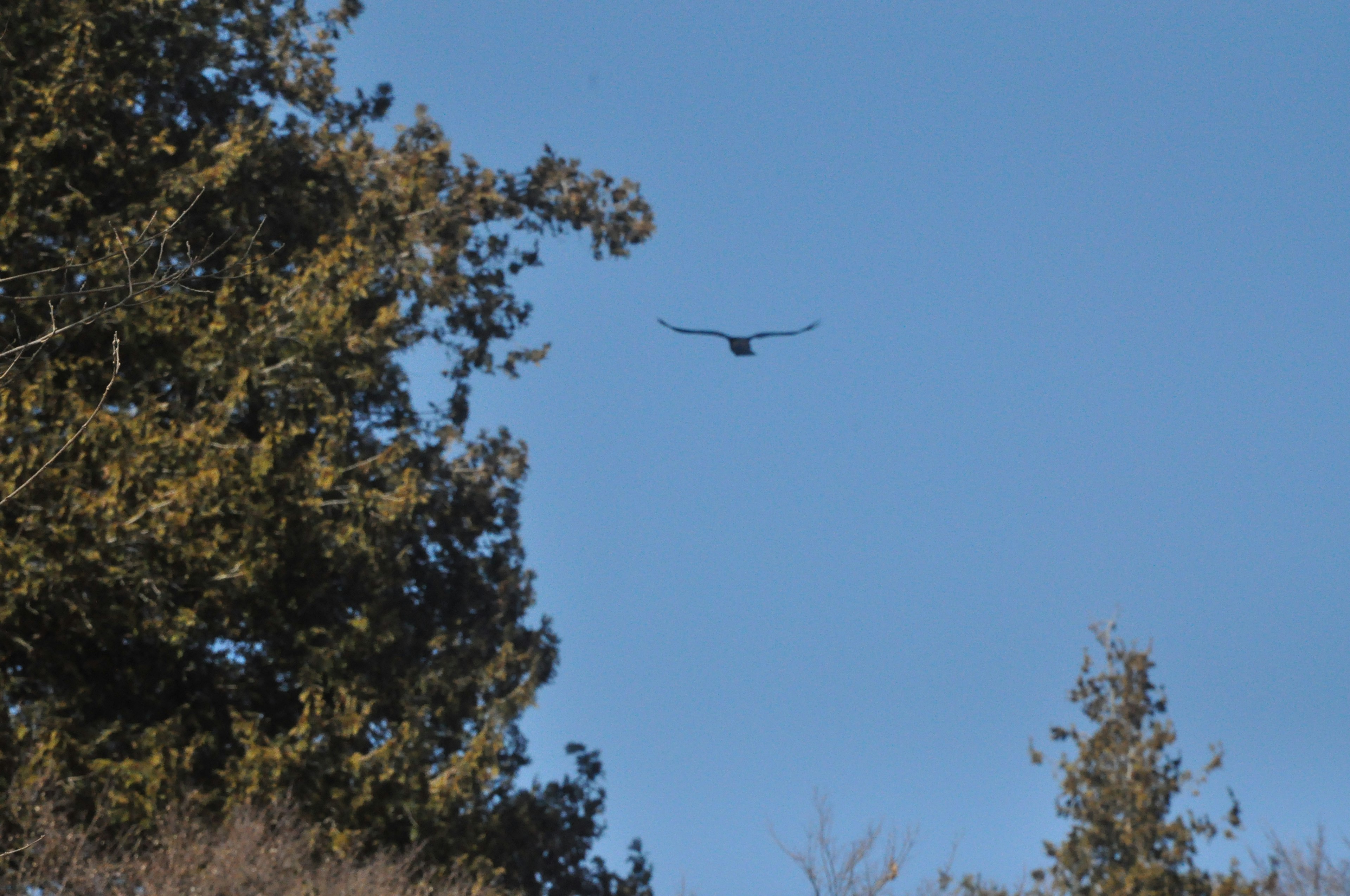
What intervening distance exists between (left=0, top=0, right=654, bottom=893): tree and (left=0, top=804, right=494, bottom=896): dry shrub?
0.40 meters

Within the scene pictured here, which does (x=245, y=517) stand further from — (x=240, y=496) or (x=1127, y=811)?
(x=1127, y=811)

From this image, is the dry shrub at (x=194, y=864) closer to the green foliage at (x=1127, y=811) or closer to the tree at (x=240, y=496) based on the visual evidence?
the tree at (x=240, y=496)

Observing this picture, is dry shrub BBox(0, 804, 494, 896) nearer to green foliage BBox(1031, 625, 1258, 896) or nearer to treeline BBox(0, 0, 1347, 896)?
treeline BBox(0, 0, 1347, 896)

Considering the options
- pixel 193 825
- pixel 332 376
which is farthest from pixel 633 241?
pixel 193 825

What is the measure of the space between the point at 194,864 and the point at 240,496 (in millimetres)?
3323

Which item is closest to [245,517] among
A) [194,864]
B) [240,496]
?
[240,496]

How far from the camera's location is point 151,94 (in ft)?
52.7

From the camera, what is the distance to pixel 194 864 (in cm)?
1110

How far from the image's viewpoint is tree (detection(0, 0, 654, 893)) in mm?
12477

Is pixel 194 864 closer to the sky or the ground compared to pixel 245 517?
closer to the ground

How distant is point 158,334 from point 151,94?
364 cm

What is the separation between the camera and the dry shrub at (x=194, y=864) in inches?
416

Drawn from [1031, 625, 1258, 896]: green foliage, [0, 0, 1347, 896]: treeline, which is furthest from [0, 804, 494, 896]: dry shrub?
[1031, 625, 1258, 896]: green foliage

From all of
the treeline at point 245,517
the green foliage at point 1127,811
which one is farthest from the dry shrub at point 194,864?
the green foliage at point 1127,811
